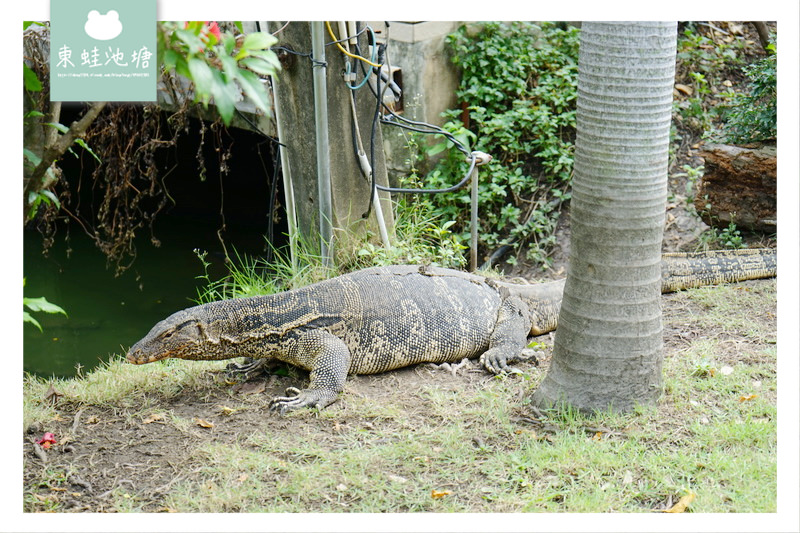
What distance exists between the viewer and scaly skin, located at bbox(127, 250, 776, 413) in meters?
4.71

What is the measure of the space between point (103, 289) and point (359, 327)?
15.5ft

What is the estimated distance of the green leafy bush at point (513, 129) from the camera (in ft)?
25.4

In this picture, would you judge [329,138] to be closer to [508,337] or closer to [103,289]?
[508,337]

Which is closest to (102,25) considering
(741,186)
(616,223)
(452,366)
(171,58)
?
(171,58)

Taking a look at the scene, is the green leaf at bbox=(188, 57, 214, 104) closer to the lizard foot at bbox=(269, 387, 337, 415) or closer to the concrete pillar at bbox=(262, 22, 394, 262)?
the lizard foot at bbox=(269, 387, 337, 415)

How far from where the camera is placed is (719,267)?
604 cm

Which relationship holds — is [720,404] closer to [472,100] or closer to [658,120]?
[658,120]

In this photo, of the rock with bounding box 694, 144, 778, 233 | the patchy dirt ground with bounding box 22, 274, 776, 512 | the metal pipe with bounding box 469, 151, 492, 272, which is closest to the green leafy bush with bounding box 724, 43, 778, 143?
the rock with bounding box 694, 144, 778, 233

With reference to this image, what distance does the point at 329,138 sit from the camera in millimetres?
6090

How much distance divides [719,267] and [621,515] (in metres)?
3.30

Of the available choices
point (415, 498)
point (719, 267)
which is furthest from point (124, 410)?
point (719, 267)

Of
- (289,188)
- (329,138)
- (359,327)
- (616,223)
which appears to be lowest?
(359,327)

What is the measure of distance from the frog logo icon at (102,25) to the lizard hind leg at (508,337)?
291 cm
